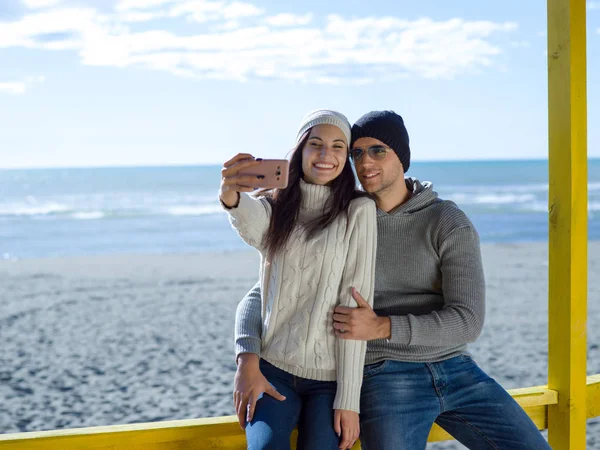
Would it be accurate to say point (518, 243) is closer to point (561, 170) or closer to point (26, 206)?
point (561, 170)

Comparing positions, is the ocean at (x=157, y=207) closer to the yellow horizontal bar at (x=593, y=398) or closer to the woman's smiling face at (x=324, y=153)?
the yellow horizontal bar at (x=593, y=398)

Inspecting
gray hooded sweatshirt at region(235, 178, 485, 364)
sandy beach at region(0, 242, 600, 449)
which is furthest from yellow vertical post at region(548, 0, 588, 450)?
sandy beach at region(0, 242, 600, 449)

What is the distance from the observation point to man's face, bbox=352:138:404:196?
2.20 metres

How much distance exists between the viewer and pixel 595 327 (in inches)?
267

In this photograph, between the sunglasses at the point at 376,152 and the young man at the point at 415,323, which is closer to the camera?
the young man at the point at 415,323

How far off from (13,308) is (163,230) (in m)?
7.52

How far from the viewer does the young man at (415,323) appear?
198cm

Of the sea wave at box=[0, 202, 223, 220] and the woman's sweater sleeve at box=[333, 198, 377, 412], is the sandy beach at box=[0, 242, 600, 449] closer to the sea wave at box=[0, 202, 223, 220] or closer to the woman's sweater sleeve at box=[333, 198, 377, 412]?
the woman's sweater sleeve at box=[333, 198, 377, 412]

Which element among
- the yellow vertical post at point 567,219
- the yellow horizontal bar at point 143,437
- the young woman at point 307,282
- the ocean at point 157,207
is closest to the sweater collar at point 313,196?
the young woman at point 307,282

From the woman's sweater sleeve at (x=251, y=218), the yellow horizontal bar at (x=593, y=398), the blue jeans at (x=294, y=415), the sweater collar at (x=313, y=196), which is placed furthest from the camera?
the yellow horizontal bar at (x=593, y=398)

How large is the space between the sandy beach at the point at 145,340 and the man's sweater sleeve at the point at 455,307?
2441 millimetres

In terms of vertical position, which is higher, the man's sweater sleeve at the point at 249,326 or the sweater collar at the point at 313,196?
the sweater collar at the point at 313,196

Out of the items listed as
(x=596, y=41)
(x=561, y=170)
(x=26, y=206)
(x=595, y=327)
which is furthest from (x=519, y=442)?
(x=596, y=41)

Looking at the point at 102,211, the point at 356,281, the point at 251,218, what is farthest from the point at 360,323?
the point at 102,211
